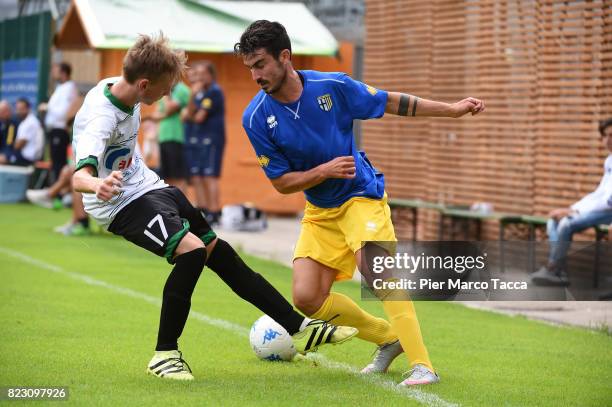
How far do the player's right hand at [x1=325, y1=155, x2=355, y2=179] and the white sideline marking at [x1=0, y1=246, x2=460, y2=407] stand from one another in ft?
4.03

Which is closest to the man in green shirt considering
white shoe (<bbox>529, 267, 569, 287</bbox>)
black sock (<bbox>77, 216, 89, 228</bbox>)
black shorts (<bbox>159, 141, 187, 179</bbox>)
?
black shorts (<bbox>159, 141, 187, 179</bbox>)

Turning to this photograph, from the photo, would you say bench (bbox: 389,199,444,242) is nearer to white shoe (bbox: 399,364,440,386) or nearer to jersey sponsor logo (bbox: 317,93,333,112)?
jersey sponsor logo (bbox: 317,93,333,112)

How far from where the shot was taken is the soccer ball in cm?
823

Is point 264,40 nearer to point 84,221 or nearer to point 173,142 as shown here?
point 84,221

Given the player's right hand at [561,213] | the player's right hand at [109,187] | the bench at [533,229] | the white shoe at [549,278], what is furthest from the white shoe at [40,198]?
the player's right hand at [109,187]

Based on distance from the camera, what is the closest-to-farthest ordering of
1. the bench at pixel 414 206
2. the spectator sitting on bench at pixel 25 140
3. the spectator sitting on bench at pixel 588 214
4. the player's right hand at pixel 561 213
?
the spectator sitting on bench at pixel 588 214 < the player's right hand at pixel 561 213 < the bench at pixel 414 206 < the spectator sitting on bench at pixel 25 140

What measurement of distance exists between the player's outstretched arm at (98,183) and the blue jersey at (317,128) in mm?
1090

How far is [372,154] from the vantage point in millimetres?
19781

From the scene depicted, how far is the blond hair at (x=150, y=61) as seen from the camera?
287 inches

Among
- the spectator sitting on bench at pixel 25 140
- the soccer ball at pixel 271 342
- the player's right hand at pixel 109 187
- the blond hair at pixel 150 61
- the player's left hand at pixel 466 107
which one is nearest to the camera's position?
the player's right hand at pixel 109 187

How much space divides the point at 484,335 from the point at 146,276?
14.7 ft

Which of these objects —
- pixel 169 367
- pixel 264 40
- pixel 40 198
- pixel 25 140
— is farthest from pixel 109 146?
pixel 25 140

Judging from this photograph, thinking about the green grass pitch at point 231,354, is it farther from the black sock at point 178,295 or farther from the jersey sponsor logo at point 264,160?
the jersey sponsor logo at point 264,160

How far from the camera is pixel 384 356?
26.0 ft
